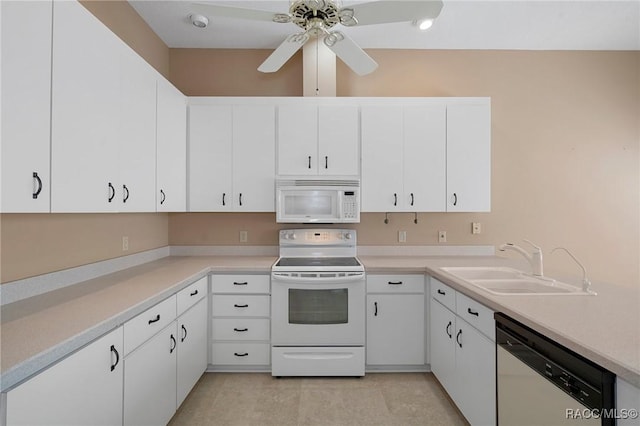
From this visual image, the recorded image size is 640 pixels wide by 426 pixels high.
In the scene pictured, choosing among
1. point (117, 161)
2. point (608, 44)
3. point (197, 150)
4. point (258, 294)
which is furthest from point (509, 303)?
point (608, 44)

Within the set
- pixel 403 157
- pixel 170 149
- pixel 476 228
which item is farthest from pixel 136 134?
pixel 476 228

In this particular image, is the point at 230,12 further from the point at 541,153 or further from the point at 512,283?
the point at 541,153

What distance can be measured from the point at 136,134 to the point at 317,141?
1.44m

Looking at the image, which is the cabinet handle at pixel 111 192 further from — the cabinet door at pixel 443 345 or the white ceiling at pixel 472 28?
the cabinet door at pixel 443 345

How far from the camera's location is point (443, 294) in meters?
2.30

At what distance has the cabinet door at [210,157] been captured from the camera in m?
2.89

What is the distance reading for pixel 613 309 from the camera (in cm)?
139

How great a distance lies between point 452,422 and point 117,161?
2.59 m

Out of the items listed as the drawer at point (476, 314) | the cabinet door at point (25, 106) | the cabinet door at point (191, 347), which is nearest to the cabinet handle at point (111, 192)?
the cabinet door at point (25, 106)

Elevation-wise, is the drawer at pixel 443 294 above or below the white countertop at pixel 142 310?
below

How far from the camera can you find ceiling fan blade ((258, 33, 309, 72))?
1.76 m

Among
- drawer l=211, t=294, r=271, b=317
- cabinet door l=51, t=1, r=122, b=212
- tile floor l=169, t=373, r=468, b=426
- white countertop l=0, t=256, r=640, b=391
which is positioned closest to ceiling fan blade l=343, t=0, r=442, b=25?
cabinet door l=51, t=1, r=122, b=212

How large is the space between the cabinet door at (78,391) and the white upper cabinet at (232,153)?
168cm

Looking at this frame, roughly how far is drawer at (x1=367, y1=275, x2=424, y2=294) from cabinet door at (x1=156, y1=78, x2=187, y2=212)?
5.64 feet
